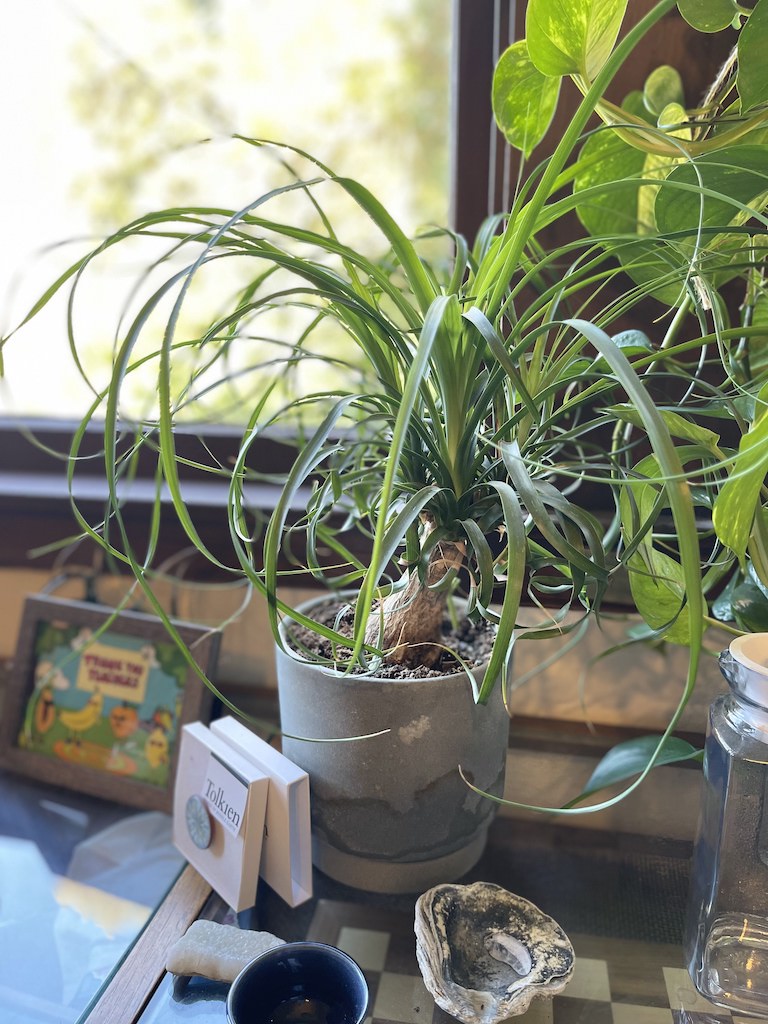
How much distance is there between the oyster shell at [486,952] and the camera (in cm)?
55

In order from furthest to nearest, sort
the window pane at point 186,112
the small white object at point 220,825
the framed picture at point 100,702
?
the window pane at point 186,112 < the framed picture at point 100,702 < the small white object at point 220,825

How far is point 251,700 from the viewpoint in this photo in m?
0.95

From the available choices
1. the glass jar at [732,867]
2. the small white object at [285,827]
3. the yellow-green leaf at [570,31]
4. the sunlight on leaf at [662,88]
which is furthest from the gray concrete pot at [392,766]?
the sunlight on leaf at [662,88]

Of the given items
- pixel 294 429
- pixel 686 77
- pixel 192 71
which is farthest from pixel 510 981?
pixel 192 71

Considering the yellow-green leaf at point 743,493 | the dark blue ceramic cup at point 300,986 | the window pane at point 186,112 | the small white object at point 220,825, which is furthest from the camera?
the window pane at point 186,112

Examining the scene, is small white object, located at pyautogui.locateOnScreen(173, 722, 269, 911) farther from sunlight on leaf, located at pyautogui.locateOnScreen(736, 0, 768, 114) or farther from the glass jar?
sunlight on leaf, located at pyautogui.locateOnScreen(736, 0, 768, 114)

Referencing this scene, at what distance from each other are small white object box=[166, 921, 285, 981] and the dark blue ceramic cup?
1.4 inches

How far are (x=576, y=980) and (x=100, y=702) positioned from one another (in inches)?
21.1

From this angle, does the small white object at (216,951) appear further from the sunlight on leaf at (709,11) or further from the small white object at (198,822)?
the sunlight on leaf at (709,11)

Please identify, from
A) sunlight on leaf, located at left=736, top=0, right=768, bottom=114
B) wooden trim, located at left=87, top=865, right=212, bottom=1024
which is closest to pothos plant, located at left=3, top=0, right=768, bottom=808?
sunlight on leaf, located at left=736, top=0, right=768, bottom=114

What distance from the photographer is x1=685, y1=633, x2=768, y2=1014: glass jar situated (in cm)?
59

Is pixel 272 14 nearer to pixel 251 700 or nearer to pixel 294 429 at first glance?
pixel 294 429

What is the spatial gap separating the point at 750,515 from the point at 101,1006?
21.3 inches

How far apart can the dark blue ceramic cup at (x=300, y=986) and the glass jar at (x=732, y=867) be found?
261 mm
